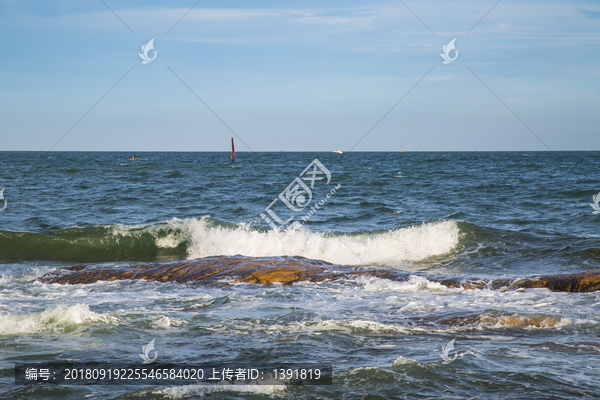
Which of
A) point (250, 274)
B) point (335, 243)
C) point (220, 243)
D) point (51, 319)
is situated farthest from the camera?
point (220, 243)

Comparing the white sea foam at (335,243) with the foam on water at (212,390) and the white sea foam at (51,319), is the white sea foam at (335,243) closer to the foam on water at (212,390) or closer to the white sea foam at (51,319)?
the white sea foam at (51,319)

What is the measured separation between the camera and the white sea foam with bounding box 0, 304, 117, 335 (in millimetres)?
5352

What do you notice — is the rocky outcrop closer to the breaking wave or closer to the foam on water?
the foam on water

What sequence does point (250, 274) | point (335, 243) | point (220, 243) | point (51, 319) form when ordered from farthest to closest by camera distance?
point (220, 243), point (335, 243), point (250, 274), point (51, 319)

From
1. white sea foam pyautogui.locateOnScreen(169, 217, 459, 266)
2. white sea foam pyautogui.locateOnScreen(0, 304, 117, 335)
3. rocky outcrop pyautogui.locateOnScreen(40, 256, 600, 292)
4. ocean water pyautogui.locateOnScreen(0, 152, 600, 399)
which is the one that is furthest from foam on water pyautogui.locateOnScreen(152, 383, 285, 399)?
white sea foam pyautogui.locateOnScreen(169, 217, 459, 266)

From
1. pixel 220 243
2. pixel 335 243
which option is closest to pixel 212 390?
pixel 335 243

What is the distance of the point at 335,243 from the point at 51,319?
8.68 meters

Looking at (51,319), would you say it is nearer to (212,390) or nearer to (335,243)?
(212,390)

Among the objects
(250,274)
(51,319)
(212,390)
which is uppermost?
(250,274)

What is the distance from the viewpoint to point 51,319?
5.62m

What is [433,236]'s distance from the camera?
13414 mm

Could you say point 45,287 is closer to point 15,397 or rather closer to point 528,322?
point 15,397

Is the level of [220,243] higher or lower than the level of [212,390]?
higher

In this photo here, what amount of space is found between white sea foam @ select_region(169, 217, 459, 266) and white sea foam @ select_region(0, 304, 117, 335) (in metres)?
7.47
